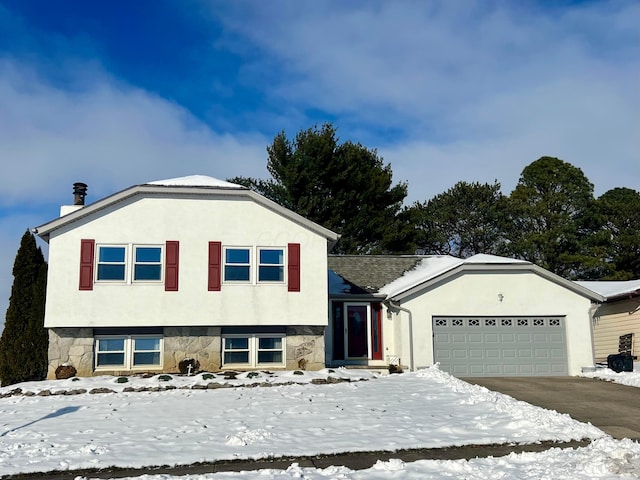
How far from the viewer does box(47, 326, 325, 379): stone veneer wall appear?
56.1 ft

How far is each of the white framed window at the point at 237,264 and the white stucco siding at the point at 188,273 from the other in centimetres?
20

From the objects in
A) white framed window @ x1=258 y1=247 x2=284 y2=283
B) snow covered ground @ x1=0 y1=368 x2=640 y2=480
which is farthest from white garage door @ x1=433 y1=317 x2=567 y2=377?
white framed window @ x1=258 y1=247 x2=284 y2=283

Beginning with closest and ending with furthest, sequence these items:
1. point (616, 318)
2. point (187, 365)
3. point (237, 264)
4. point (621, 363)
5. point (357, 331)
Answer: point (187, 365), point (237, 264), point (621, 363), point (357, 331), point (616, 318)

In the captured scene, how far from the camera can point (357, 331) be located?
21.0m

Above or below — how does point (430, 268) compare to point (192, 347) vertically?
above

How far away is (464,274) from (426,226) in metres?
24.8

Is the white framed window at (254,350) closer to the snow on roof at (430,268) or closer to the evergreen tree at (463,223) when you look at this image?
the snow on roof at (430,268)

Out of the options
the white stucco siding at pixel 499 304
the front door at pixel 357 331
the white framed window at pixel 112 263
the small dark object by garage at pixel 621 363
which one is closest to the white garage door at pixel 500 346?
the white stucco siding at pixel 499 304

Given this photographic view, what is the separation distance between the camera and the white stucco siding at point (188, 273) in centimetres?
1722

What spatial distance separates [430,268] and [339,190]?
1391 centimetres

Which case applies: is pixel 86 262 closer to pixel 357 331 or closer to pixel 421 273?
pixel 357 331

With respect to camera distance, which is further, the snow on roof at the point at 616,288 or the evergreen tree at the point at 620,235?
the evergreen tree at the point at 620,235

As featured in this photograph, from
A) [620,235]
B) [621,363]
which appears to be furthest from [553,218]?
[621,363]

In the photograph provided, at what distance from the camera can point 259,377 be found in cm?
1628
